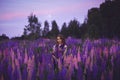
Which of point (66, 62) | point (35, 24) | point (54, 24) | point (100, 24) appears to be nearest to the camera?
point (66, 62)

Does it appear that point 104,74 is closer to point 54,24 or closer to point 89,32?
point 89,32

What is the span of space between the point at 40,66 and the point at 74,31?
807 inches

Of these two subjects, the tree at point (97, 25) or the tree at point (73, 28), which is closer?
the tree at point (97, 25)

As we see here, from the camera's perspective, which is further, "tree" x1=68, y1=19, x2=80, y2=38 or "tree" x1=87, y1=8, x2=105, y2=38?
"tree" x1=68, y1=19, x2=80, y2=38

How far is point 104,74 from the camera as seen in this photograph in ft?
4.96

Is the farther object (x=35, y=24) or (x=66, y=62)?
(x=35, y=24)

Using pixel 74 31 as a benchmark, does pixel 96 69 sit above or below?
below

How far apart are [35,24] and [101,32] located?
875cm

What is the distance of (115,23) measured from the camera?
1855cm

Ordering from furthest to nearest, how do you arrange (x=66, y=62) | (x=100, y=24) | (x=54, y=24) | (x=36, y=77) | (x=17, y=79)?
1. (x=54, y=24)
2. (x=100, y=24)
3. (x=66, y=62)
4. (x=36, y=77)
5. (x=17, y=79)

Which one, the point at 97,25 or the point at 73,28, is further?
the point at 73,28

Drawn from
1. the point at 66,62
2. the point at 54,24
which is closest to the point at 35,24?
the point at 54,24

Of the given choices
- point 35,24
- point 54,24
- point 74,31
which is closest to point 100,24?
point 74,31

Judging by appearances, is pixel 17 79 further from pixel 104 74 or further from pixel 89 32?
pixel 89 32
